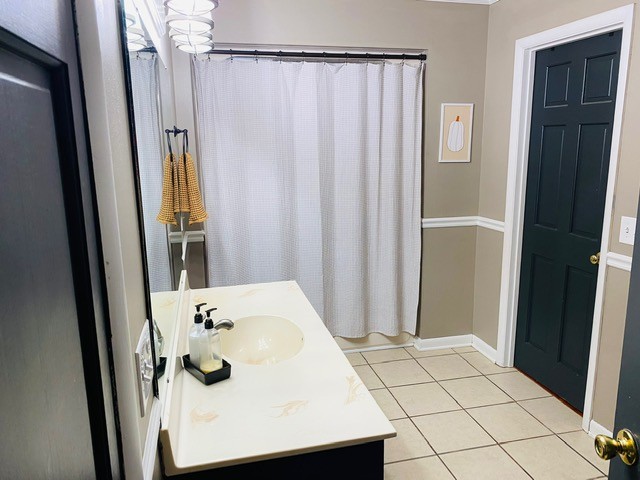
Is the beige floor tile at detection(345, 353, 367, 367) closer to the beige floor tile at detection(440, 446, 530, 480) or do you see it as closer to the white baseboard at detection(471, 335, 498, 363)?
the white baseboard at detection(471, 335, 498, 363)

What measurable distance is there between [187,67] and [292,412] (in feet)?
7.43

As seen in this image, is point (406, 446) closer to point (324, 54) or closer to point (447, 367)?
point (447, 367)

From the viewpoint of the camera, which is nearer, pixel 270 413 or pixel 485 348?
pixel 270 413

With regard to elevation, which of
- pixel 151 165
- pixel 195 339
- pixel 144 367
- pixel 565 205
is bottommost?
pixel 195 339

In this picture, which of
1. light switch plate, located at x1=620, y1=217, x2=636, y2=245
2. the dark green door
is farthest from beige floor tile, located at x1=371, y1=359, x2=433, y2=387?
light switch plate, located at x1=620, y1=217, x2=636, y2=245

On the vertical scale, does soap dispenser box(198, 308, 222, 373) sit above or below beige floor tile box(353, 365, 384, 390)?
above

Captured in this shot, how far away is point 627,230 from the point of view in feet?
7.13

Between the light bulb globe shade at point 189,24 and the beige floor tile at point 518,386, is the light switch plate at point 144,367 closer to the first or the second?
the light bulb globe shade at point 189,24

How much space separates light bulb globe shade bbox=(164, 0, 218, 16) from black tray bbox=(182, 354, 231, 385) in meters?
1.23

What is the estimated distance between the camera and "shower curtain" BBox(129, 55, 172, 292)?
112 centimetres

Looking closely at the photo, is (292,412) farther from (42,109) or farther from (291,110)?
(291,110)

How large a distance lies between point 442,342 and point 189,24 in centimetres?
283

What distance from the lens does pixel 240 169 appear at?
116 inches

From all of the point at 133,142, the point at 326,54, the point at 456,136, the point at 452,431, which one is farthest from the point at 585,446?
the point at 326,54
